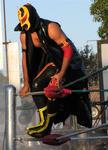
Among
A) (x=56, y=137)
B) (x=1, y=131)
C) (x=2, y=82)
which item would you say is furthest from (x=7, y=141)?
(x=2, y=82)

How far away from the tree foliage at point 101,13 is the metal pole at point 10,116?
25141 mm

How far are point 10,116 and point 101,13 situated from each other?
2578 centimetres

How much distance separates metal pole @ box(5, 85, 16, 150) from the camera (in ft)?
16.1

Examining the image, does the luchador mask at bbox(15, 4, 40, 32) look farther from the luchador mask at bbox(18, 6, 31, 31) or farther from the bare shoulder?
the bare shoulder

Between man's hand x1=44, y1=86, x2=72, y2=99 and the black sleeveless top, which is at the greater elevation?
the black sleeveless top

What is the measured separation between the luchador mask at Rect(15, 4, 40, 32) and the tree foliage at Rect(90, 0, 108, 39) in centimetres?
2472

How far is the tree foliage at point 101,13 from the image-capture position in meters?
30.0

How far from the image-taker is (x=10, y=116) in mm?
4918

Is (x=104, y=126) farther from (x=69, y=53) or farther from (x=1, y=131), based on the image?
(x=1, y=131)

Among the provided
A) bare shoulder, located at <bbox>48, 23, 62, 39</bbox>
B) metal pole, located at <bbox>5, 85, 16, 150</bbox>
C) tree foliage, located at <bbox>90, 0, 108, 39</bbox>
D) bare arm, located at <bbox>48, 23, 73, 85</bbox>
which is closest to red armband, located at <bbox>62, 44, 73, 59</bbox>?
bare arm, located at <bbox>48, 23, 73, 85</bbox>

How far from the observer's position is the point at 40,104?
5.36 metres

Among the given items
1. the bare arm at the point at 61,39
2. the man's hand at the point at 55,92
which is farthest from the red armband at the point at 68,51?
the man's hand at the point at 55,92

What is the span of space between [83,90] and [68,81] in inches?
8.4

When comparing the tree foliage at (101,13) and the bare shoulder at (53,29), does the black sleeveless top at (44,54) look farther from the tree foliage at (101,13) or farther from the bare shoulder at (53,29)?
the tree foliage at (101,13)
